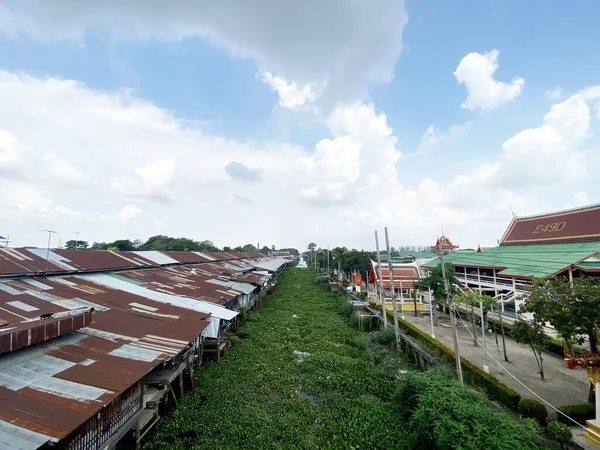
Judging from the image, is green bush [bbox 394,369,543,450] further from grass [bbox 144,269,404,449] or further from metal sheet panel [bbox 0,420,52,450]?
metal sheet panel [bbox 0,420,52,450]

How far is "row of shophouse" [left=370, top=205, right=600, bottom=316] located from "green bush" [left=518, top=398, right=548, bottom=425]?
8326mm

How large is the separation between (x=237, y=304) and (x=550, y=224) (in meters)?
27.6

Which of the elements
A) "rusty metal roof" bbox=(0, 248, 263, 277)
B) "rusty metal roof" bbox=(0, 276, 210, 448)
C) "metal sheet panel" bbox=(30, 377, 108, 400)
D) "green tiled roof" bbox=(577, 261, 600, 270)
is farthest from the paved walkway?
"rusty metal roof" bbox=(0, 248, 263, 277)

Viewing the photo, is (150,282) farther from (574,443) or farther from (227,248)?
(227,248)

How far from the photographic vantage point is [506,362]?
13.5m

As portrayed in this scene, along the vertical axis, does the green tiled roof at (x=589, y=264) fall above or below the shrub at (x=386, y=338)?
above

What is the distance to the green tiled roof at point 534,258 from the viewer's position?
19.1 m

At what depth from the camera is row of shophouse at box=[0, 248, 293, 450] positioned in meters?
4.70

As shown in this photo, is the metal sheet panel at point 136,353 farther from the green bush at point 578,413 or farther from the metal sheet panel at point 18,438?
the green bush at point 578,413

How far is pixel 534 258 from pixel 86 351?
26880 mm

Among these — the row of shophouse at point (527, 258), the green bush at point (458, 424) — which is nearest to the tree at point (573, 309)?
the green bush at point (458, 424)

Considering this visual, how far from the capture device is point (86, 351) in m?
6.82

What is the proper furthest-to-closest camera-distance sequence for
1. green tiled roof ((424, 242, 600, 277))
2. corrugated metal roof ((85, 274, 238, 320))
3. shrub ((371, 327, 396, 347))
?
green tiled roof ((424, 242, 600, 277)) < shrub ((371, 327, 396, 347)) < corrugated metal roof ((85, 274, 238, 320))

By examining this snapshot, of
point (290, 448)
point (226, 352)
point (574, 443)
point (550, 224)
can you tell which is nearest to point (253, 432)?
point (290, 448)
